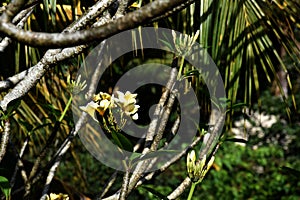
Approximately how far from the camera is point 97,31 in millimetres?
629

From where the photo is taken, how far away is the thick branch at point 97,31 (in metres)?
0.62

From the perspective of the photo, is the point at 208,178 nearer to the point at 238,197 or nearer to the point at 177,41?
the point at 238,197

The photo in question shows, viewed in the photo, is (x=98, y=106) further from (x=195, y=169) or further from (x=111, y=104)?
(x=195, y=169)

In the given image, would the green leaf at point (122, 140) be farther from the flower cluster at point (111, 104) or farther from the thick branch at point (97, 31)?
the thick branch at point (97, 31)

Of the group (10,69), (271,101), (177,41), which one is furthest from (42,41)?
(271,101)

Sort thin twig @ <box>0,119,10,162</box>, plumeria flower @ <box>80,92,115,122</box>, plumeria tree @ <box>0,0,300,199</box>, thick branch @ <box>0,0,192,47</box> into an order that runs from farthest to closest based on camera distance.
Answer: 1. thin twig @ <box>0,119,10,162</box>
2. plumeria flower @ <box>80,92,115,122</box>
3. plumeria tree @ <box>0,0,300,199</box>
4. thick branch @ <box>0,0,192,47</box>

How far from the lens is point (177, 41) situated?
1155 millimetres

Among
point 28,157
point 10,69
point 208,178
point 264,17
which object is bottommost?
point 208,178

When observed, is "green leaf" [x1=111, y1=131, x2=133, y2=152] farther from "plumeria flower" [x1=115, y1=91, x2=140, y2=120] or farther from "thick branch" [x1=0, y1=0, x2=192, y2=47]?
"thick branch" [x1=0, y1=0, x2=192, y2=47]

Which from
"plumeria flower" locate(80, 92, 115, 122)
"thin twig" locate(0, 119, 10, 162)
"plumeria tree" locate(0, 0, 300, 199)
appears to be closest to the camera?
"plumeria tree" locate(0, 0, 300, 199)

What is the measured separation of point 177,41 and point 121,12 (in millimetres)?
238

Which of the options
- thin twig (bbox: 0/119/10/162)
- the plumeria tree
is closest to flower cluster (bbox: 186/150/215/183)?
the plumeria tree

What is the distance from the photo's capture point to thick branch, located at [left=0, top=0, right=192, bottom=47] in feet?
2.03

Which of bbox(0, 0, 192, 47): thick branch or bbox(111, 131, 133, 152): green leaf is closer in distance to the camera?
bbox(0, 0, 192, 47): thick branch
